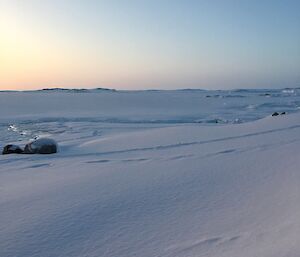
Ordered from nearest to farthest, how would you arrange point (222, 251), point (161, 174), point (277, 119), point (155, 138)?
point (222, 251)
point (161, 174)
point (155, 138)
point (277, 119)

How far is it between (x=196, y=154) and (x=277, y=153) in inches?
55.9

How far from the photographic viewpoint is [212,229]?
292 centimetres

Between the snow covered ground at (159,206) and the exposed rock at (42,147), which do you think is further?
the exposed rock at (42,147)

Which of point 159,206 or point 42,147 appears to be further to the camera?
point 42,147

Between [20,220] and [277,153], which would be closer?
[20,220]

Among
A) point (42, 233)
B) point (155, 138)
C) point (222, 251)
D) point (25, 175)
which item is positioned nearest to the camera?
point (222, 251)

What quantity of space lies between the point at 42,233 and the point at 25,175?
296cm

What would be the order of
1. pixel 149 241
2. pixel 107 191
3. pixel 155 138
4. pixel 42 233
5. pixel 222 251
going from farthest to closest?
pixel 155 138, pixel 107 191, pixel 42 233, pixel 149 241, pixel 222 251

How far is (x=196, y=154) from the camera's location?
653cm

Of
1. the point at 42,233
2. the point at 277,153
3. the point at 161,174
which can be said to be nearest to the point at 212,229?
the point at 42,233

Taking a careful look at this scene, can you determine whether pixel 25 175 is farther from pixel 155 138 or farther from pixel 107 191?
pixel 155 138

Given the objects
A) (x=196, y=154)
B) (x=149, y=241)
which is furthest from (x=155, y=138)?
(x=149, y=241)

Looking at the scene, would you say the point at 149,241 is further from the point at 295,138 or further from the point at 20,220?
the point at 295,138

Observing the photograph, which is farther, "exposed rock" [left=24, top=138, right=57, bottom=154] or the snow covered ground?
"exposed rock" [left=24, top=138, right=57, bottom=154]
